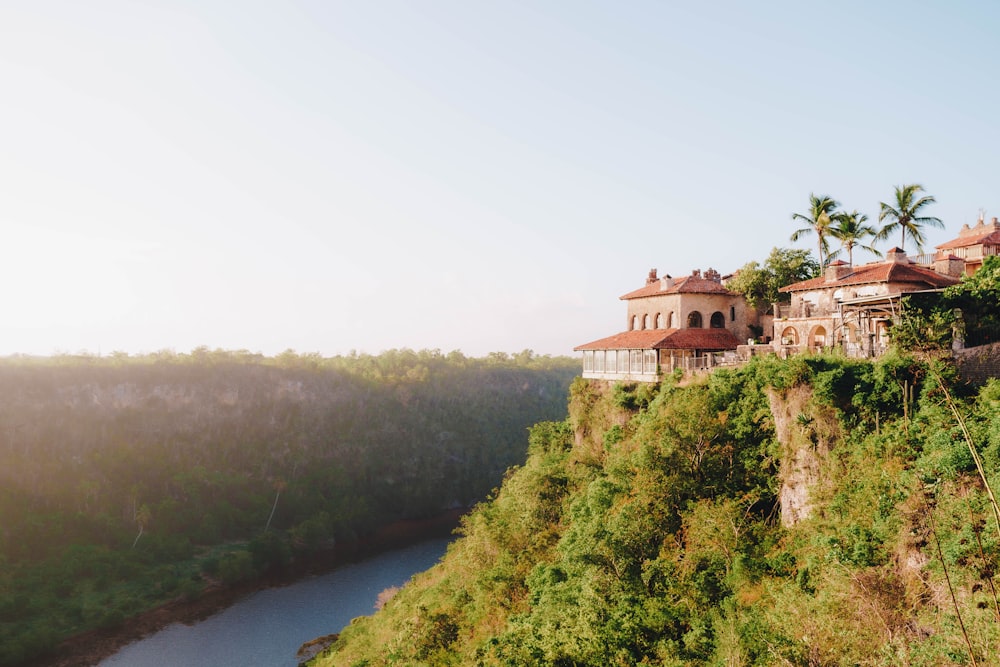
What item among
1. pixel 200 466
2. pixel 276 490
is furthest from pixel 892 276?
pixel 200 466

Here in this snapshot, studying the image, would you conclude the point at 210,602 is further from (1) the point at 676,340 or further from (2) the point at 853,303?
(2) the point at 853,303

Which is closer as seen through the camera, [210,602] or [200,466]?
[210,602]

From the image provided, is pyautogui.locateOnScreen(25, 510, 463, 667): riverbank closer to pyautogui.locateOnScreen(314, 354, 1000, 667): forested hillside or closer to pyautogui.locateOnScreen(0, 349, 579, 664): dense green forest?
pyautogui.locateOnScreen(0, 349, 579, 664): dense green forest

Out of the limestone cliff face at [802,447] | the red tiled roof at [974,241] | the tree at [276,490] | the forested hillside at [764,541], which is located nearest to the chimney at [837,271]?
the forested hillside at [764,541]

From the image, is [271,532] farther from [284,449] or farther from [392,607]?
[392,607]

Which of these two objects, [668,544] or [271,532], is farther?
[271,532]

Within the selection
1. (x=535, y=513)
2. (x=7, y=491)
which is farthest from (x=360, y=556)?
(x=535, y=513)

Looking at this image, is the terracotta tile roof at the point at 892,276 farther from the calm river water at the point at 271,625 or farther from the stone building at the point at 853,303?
the calm river water at the point at 271,625
